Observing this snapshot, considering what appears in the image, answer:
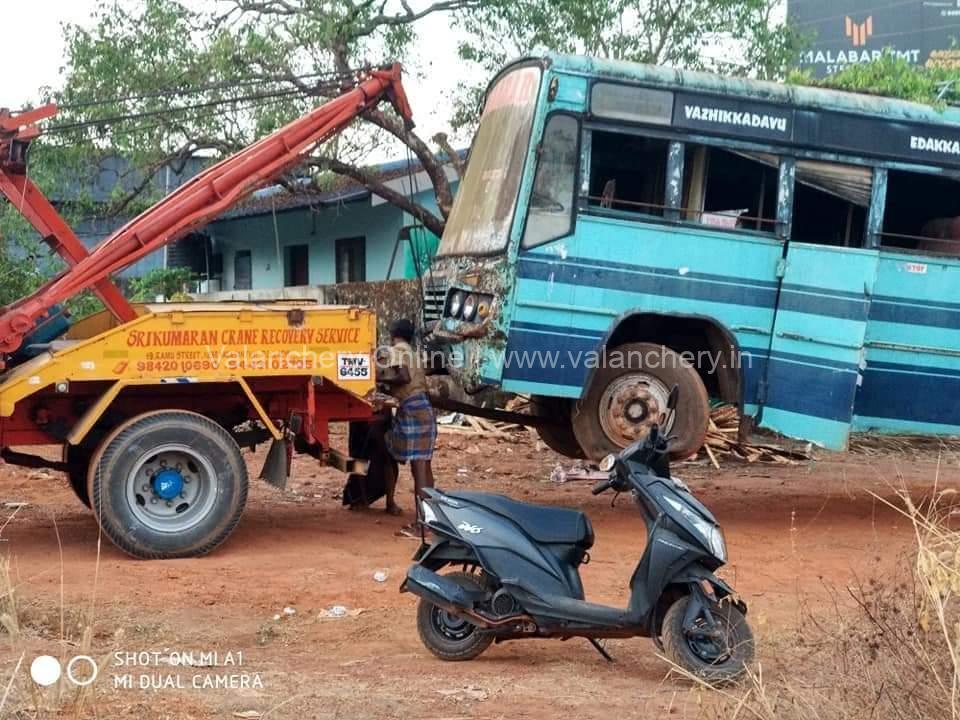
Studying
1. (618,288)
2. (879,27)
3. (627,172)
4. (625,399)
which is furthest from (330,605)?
(879,27)

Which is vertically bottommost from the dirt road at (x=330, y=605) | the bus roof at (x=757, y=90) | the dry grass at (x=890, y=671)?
the dirt road at (x=330, y=605)

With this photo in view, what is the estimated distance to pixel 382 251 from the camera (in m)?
20.7

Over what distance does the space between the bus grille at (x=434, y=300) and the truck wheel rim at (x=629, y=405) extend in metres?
1.43

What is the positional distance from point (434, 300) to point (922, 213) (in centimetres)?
387

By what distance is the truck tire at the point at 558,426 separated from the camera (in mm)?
9346

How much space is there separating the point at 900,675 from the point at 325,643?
286 centimetres

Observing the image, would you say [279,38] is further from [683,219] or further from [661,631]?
[661,631]

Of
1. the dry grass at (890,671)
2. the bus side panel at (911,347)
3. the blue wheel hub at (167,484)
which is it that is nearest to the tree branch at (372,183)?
the bus side panel at (911,347)

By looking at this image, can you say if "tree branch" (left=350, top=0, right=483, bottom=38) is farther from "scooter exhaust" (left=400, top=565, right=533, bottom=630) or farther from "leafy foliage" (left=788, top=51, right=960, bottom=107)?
"scooter exhaust" (left=400, top=565, right=533, bottom=630)

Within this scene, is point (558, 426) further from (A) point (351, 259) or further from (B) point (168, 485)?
(A) point (351, 259)

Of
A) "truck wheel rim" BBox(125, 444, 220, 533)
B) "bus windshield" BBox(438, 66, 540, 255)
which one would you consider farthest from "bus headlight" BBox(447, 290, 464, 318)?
"truck wheel rim" BBox(125, 444, 220, 533)

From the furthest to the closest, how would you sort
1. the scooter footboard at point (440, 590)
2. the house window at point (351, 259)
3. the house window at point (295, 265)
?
the house window at point (295, 265) < the house window at point (351, 259) < the scooter footboard at point (440, 590)

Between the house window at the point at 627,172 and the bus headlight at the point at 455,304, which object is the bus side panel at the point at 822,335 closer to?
the house window at the point at 627,172

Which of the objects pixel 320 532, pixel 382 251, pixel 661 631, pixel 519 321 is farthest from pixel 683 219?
pixel 382 251
